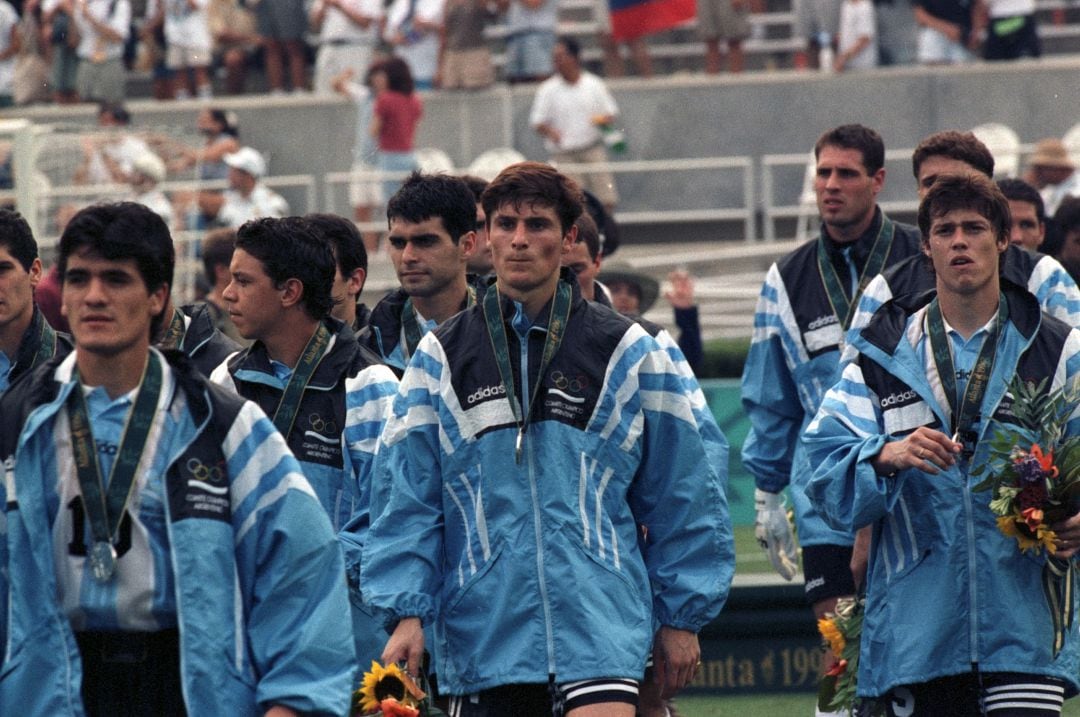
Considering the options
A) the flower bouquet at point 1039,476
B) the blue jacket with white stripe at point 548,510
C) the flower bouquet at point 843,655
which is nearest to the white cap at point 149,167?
the flower bouquet at point 843,655

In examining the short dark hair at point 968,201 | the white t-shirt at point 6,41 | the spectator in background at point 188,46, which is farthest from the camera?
the white t-shirt at point 6,41

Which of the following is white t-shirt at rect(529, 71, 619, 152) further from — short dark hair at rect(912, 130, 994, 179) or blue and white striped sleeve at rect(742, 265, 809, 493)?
short dark hair at rect(912, 130, 994, 179)

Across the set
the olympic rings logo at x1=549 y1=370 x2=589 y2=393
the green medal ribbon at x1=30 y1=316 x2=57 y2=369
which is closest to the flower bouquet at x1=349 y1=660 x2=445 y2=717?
the olympic rings logo at x1=549 y1=370 x2=589 y2=393

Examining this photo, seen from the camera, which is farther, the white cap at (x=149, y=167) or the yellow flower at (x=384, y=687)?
the white cap at (x=149, y=167)

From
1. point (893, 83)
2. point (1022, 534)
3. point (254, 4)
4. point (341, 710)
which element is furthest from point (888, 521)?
point (254, 4)

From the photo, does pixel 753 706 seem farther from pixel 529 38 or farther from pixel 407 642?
pixel 529 38

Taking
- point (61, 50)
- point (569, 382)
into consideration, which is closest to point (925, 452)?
point (569, 382)

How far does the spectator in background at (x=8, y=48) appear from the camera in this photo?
24.7 metres

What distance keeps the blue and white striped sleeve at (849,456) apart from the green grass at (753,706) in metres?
3.90

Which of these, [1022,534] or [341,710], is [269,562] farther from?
[1022,534]

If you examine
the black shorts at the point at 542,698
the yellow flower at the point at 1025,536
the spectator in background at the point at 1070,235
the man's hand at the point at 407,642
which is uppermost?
the spectator in background at the point at 1070,235

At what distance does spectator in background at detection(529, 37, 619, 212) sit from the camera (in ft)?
69.8

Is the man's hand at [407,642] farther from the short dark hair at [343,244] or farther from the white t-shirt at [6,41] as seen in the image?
the white t-shirt at [6,41]

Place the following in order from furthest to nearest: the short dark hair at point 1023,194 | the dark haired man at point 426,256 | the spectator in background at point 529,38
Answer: the spectator in background at point 529,38
the short dark hair at point 1023,194
the dark haired man at point 426,256
